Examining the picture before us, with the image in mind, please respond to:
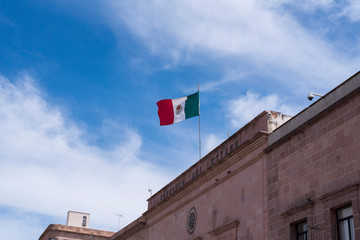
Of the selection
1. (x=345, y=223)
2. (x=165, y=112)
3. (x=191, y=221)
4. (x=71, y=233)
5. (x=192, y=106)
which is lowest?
(x=345, y=223)

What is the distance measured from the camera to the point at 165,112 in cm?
3341

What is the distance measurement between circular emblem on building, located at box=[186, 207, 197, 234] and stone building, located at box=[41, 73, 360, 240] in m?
0.06

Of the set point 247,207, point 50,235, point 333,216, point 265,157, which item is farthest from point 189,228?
point 50,235

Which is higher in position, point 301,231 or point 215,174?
point 215,174

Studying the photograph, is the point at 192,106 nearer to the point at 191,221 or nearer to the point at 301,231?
the point at 191,221

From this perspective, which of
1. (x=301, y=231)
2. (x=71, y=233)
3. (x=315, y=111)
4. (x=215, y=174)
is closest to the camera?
(x=301, y=231)

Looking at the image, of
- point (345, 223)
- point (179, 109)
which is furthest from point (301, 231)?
point (179, 109)

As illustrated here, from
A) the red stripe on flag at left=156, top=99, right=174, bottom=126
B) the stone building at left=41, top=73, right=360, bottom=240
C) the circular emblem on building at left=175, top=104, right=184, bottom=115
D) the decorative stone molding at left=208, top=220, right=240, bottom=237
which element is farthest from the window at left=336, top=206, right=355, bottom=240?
the red stripe on flag at left=156, top=99, right=174, bottom=126

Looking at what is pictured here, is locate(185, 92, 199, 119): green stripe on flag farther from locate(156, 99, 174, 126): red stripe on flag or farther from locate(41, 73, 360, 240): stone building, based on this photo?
locate(41, 73, 360, 240): stone building

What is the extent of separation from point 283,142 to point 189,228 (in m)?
9.80

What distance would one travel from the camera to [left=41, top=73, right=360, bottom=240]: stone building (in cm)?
1809

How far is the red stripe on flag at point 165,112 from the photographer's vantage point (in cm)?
3328

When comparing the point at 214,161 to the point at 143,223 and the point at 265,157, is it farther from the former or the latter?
the point at 143,223

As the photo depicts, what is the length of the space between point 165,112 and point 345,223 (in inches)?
680
